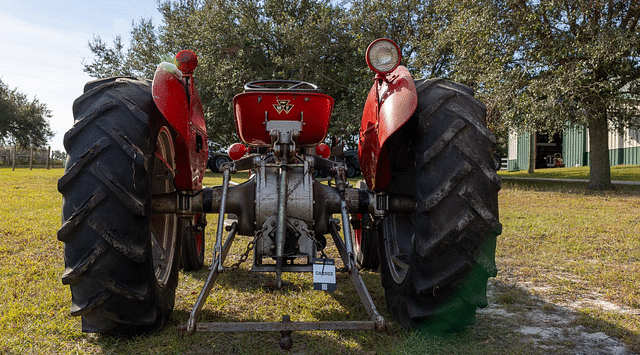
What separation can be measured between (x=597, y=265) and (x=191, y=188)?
4047 millimetres

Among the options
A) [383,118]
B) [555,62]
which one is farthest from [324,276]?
[555,62]

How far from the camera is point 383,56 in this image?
9.11 ft

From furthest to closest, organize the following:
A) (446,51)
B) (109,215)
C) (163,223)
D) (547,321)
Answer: (446,51)
(163,223)
(547,321)
(109,215)

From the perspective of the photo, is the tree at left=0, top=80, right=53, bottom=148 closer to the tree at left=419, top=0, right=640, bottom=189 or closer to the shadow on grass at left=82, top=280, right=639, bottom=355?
the tree at left=419, top=0, right=640, bottom=189

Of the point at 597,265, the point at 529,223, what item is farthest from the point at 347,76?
the point at 597,265

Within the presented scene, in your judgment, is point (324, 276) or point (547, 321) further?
point (547, 321)

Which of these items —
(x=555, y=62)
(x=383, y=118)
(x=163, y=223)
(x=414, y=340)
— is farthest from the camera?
(x=555, y=62)

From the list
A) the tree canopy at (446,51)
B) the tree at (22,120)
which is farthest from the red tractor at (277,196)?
the tree at (22,120)

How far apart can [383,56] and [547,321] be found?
6.86 ft

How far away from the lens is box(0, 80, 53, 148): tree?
39.3 metres

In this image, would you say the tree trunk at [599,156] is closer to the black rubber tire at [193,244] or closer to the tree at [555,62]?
the tree at [555,62]

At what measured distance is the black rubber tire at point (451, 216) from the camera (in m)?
2.43

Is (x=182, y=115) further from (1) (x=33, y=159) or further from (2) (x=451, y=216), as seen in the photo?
(1) (x=33, y=159)

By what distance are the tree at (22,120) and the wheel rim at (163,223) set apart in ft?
144
